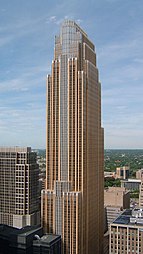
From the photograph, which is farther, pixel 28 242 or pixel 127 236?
pixel 127 236

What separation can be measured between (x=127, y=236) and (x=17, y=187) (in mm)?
49391

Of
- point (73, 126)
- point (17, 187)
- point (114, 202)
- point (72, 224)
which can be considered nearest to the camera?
point (72, 224)

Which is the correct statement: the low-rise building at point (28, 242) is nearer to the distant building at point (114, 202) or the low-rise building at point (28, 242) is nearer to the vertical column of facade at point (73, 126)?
the vertical column of facade at point (73, 126)

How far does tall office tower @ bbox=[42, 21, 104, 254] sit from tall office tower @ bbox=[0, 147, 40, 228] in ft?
90.8

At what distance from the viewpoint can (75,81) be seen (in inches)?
3885

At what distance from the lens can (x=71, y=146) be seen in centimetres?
9788

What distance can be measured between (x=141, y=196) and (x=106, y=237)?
4793 cm

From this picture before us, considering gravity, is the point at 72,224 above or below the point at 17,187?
below

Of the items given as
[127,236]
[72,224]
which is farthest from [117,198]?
[72,224]

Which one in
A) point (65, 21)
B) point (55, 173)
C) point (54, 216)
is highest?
point (65, 21)

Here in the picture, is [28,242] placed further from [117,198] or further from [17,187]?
[117,198]

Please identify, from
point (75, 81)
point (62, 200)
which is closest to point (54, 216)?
point (62, 200)

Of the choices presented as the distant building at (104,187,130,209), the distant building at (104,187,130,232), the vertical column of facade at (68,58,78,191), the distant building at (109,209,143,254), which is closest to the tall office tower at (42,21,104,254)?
the vertical column of facade at (68,58,78,191)

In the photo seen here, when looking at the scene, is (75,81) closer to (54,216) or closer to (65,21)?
(65,21)
